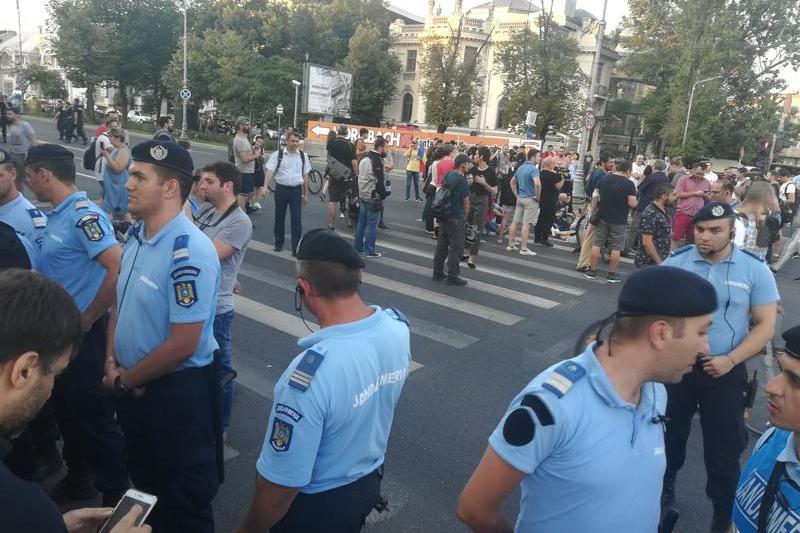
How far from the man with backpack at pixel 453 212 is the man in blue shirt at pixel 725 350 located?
5132mm

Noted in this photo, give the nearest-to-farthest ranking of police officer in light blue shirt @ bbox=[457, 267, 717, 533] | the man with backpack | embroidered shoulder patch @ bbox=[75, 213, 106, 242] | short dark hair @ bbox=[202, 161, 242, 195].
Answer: police officer in light blue shirt @ bbox=[457, 267, 717, 533] < embroidered shoulder patch @ bbox=[75, 213, 106, 242] < short dark hair @ bbox=[202, 161, 242, 195] < the man with backpack

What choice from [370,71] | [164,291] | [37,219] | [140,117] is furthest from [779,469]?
[140,117]

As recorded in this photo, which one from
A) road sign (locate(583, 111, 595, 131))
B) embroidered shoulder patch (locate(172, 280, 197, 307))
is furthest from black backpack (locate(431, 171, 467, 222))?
road sign (locate(583, 111, 595, 131))

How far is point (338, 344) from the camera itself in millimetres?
2010

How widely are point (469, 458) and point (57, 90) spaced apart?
64.1 metres

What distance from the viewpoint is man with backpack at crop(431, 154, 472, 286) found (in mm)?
8547

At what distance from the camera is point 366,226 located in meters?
10.0

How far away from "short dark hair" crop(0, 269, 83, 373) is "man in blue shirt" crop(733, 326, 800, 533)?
2060 mm

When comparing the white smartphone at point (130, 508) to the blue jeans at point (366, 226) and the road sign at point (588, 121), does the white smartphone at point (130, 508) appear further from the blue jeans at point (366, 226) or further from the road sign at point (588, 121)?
the road sign at point (588, 121)

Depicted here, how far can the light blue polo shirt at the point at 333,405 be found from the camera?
1934 millimetres

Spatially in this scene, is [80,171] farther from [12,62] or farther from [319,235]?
[12,62]

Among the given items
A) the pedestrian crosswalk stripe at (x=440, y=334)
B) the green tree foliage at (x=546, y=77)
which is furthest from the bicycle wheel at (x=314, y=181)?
the green tree foliage at (x=546, y=77)

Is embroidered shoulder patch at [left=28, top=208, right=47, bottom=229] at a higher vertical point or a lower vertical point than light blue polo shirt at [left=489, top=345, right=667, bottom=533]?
higher

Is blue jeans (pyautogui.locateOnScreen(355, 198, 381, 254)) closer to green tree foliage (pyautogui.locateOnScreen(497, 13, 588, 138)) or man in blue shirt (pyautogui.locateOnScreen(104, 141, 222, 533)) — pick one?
man in blue shirt (pyautogui.locateOnScreen(104, 141, 222, 533))
